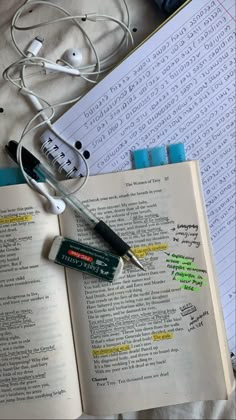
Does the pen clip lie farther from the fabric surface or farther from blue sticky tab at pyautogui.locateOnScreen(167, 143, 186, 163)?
blue sticky tab at pyautogui.locateOnScreen(167, 143, 186, 163)

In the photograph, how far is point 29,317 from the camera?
691mm

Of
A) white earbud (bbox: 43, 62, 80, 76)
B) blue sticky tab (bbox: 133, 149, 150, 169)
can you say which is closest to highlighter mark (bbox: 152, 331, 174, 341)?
blue sticky tab (bbox: 133, 149, 150, 169)

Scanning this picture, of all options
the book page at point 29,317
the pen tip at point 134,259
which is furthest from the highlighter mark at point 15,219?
the pen tip at point 134,259

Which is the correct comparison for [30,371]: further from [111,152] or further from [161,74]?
[161,74]

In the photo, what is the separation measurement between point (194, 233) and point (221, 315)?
0.12m

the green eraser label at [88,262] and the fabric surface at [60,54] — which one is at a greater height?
the fabric surface at [60,54]

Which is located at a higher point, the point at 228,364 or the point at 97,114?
the point at 97,114

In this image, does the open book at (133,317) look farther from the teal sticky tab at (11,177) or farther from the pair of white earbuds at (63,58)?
the pair of white earbuds at (63,58)

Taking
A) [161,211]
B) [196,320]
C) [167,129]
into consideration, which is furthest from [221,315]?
[167,129]

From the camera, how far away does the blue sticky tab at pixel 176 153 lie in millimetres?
724

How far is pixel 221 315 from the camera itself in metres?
0.72

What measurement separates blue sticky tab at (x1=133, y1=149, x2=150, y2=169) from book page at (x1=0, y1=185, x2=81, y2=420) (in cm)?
14

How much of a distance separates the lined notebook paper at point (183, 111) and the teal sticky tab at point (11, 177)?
2.3 inches

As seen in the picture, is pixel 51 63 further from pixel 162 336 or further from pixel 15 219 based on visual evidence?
pixel 162 336
